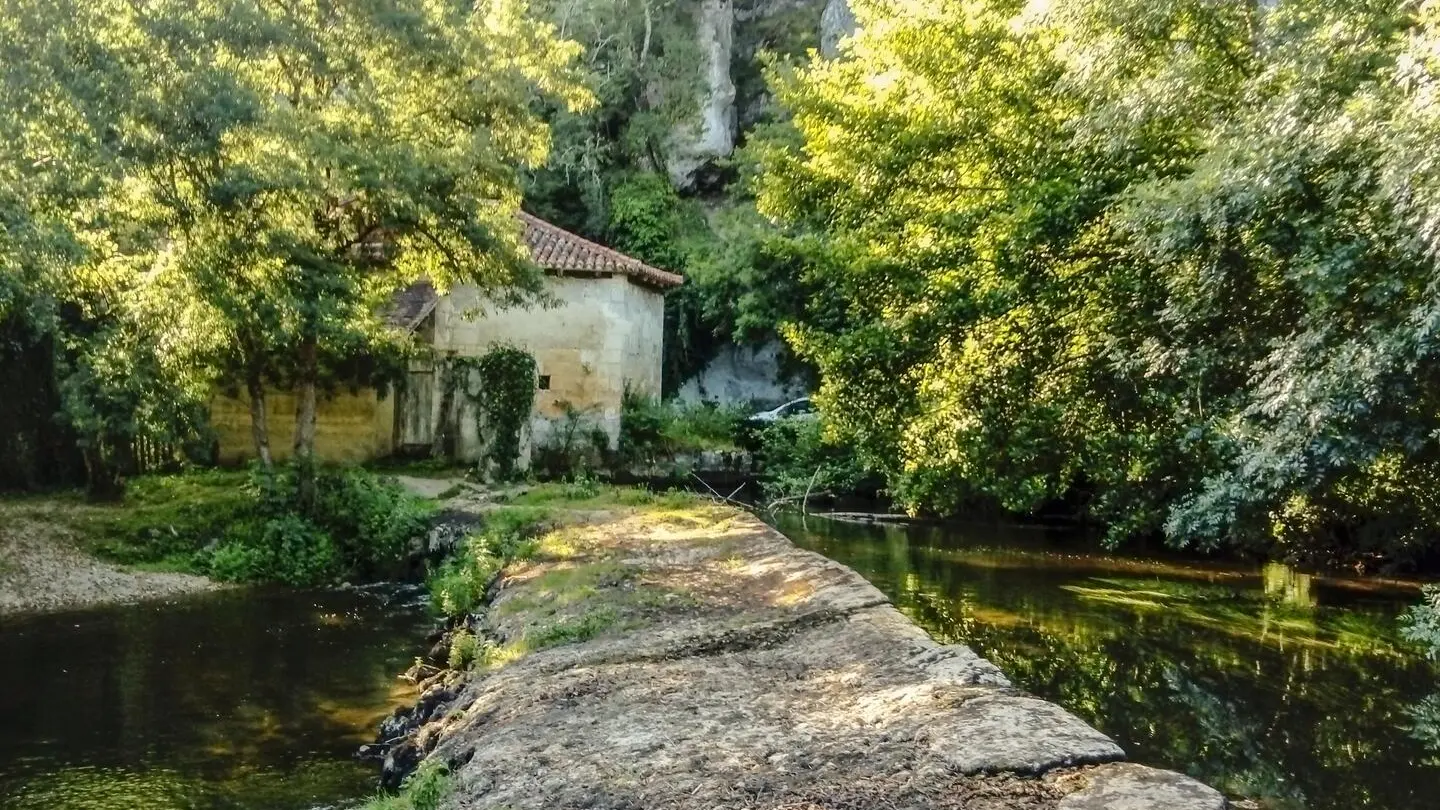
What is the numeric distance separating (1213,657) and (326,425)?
50.1 feet

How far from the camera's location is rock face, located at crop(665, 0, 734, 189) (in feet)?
104

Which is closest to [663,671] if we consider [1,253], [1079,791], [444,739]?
[444,739]

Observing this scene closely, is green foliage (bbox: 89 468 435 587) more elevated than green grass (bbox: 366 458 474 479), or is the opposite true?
green grass (bbox: 366 458 474 479)

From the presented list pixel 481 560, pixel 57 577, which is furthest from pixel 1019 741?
pixel 57 577

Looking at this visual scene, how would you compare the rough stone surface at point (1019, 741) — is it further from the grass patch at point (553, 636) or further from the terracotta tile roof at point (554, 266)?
the terracotta tile roof at point (554, 266)

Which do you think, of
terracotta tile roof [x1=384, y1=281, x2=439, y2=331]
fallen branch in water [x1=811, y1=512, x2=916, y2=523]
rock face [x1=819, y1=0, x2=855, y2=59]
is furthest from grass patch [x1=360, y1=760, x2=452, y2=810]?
rock face [x1=819, y1=0, x2=855, y2=59]

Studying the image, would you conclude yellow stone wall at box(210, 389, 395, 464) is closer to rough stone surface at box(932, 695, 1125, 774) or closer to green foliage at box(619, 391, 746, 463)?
green foliage at box(619, 391, 746, 463)

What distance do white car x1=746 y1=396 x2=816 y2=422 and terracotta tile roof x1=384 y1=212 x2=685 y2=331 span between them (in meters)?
3.71

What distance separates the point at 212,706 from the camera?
27.0 feet

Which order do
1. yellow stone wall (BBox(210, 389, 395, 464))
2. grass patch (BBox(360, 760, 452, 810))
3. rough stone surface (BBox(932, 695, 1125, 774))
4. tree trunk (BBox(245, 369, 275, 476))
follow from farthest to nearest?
yellow stone wall (BBox(210, 389, 395, 464)) < tree trunk (BBox(245, 369, 275, 476)) < grass patch (BBox(360, 760, 452, 810)) < rough stone surface (BBox(932, 695, 1125, 774))

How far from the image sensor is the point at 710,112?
32.1 m

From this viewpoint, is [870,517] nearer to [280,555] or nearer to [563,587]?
[280,555]

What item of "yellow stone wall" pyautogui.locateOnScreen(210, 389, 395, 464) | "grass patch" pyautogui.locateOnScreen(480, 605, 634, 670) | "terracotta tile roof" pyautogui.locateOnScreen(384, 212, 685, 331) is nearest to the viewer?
"grass patch" pyautogui.locateOnScreen(480, 605, 634, 670)

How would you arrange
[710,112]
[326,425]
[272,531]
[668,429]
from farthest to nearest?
[710,112] < [668,429] < [326,425] < [272,531]
